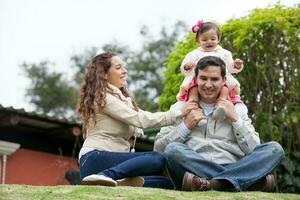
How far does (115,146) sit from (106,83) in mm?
545

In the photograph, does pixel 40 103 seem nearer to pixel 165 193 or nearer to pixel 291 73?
pixel 291 73

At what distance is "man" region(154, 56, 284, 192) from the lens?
6.16 metres

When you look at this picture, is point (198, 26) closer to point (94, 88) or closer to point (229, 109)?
point (229, 109)

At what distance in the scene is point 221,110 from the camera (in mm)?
6344

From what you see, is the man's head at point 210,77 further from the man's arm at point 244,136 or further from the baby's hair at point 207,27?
the baby's hair at point 207,27

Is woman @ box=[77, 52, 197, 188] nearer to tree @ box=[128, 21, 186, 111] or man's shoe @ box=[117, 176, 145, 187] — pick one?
man's shoe @ box=[117, 176, 145, 187]

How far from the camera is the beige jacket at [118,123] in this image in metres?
6.39

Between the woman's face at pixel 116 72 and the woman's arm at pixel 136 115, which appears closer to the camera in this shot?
the woman's arm at pixel 136 115

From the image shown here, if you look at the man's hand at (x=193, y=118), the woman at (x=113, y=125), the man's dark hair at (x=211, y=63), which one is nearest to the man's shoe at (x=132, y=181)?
the woman at (x=113, y=125)

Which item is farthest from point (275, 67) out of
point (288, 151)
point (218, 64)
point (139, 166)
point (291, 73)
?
point (139, 166)

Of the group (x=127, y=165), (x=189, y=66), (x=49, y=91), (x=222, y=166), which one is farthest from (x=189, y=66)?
(x=49, y=91)

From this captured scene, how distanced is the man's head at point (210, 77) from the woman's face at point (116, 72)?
2.25 ft

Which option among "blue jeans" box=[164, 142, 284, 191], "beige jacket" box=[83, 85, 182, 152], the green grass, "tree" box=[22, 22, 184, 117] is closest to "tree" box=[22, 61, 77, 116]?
"tree" box=[22, 22, 184, 117]

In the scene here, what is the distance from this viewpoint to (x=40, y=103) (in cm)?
3716
